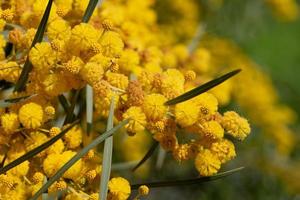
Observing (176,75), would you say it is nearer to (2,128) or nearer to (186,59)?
(2,128)

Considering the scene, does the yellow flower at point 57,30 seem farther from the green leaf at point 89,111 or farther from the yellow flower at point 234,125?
the yellow flower at point 234,125

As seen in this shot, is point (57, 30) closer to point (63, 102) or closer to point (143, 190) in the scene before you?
point (63, 102)

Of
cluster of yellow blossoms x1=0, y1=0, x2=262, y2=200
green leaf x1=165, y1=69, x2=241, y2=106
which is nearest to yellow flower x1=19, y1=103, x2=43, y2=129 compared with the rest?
cluster of yellow blossoms x1=0, y1=0, x2=262, y2=200

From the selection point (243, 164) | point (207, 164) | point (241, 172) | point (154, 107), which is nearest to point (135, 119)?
point (154, 107)

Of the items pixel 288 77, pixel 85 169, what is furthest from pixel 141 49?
pixel 288 77

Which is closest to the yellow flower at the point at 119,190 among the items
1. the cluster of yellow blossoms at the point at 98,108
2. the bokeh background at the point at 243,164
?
the cluster of yellow blossoms at the point at 98,108
